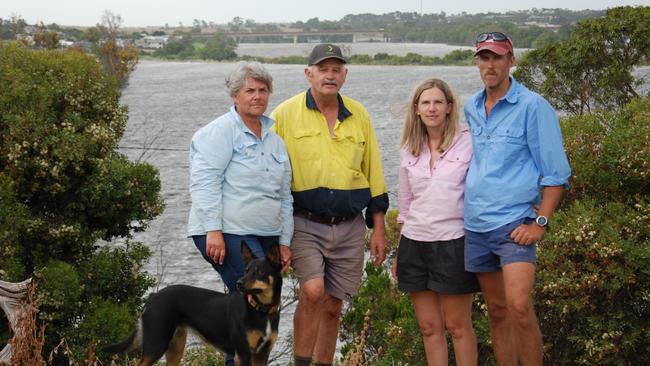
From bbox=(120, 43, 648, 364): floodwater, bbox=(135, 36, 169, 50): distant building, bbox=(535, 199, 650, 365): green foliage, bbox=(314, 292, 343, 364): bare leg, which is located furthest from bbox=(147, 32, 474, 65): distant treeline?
bbox=(314, 292, 343, 364): bare leg

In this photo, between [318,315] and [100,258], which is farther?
[100,258]

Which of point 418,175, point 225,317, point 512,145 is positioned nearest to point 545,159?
point 512,145

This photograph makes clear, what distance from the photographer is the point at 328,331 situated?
19.0 feet

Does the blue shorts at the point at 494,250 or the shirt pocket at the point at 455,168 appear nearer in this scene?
the blue shorts at the point at 494,250

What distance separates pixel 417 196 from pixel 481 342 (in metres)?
2.79

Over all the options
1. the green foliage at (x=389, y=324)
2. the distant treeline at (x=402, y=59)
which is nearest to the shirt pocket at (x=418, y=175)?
the green foliage at (x=389, y=324)

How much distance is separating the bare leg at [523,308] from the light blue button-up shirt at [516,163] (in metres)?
0.27

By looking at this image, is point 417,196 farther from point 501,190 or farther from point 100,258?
point 100,258

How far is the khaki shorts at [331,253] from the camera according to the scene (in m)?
5.52

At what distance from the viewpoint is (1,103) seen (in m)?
9.38

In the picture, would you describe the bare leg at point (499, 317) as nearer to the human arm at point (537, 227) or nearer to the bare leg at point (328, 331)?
the human arm at point (537, 227)

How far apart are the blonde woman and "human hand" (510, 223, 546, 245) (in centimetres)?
38

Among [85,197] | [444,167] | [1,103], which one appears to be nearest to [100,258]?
[85,197]

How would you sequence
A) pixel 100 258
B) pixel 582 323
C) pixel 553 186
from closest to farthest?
1. pixel 553 186
2. pixel 582 323
3. pixel 100 258
